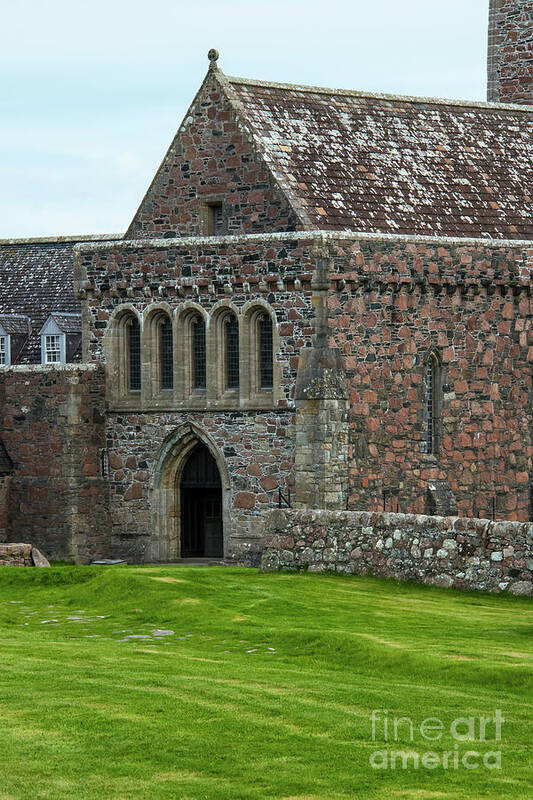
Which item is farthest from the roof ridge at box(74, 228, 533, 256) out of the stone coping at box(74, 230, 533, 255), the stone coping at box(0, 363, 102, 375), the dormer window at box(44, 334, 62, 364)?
the dormer window at box(44, 334, 62, 364)

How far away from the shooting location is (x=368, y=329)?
35.7 metres

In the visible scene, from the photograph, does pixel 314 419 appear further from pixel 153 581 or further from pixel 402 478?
pixel 153 581

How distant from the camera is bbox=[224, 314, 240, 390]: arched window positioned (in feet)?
120

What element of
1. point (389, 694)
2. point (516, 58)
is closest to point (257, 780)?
point (389, 694)

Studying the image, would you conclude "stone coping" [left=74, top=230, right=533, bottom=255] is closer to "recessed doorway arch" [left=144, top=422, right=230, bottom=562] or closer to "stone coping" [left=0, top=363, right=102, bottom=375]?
"stone coping" [left=0, top=363, right=102, bottom=375]

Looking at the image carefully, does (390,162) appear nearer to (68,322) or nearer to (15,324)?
(68,322)

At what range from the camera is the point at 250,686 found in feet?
54.6

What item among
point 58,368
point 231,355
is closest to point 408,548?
point 231,355

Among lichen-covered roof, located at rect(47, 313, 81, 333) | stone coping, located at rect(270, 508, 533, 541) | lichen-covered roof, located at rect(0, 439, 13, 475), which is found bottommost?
stone coping, located at rect(270, 508, 533, 541)

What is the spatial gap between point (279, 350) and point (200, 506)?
15.7 feet

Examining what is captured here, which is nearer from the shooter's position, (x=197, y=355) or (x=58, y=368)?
(x=197, y=355)

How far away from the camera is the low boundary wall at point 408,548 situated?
2384cm

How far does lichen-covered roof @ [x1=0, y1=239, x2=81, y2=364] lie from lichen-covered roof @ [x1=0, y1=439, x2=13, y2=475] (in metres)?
13.3

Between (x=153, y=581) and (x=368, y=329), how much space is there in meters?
12.6
